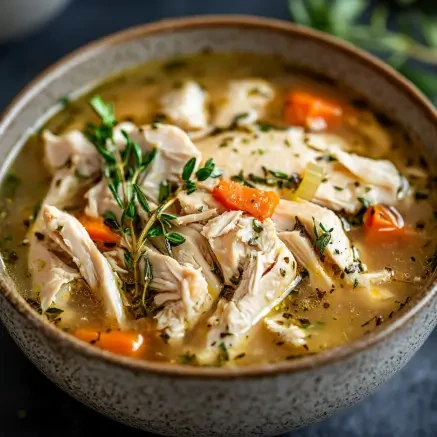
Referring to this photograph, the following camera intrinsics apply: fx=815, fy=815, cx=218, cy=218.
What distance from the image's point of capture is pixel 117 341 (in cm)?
252

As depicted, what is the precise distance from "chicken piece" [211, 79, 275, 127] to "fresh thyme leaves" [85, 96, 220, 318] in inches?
18.4

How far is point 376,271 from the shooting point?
9.06ft

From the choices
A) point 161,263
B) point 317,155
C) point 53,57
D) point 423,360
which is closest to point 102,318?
point 161,263

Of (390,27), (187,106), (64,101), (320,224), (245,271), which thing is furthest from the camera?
(390,27)

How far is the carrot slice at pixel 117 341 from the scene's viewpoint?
250cm

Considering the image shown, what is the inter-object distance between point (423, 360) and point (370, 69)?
3.92ft

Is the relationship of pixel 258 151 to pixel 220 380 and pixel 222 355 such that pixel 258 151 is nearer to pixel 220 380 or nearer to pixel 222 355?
pixel 222 355

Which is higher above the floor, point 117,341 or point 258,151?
point 258,151

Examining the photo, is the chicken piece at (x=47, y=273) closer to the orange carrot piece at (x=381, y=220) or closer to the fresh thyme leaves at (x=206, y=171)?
the fresh thyme leaves at (x=206, y=171)

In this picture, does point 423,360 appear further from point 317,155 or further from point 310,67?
point 310,67

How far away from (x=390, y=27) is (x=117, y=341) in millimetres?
2734

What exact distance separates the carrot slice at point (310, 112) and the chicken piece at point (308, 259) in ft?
2.50

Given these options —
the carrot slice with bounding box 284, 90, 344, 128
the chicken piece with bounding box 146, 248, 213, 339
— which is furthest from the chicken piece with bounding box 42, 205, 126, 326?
the carrot slice with bounding box 284, 90, 344, 128

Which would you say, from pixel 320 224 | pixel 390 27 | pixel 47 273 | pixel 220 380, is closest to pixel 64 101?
pixel 47 273
